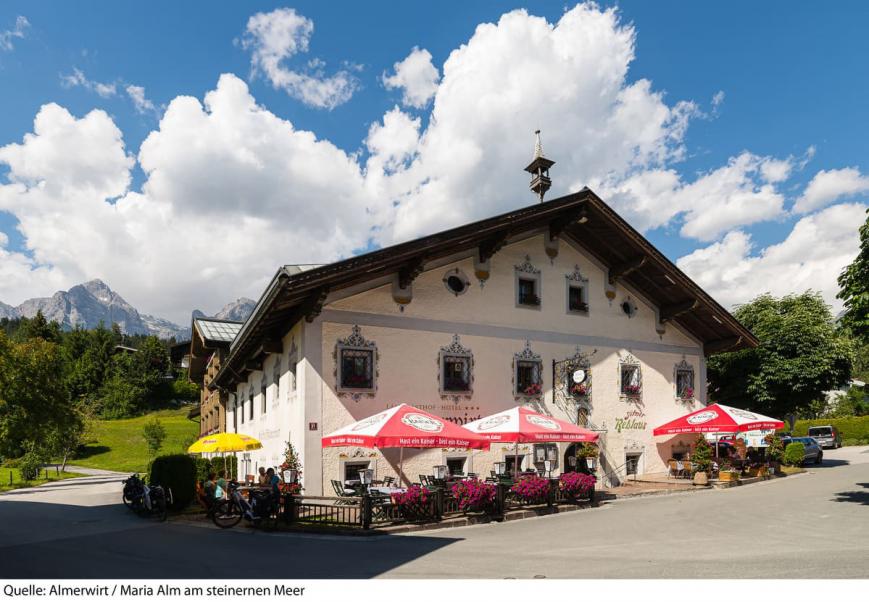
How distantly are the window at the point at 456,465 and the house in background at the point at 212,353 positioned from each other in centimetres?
1651

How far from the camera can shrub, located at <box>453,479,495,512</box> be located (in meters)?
16.5

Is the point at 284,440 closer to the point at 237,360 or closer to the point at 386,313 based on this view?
the point at 386,313

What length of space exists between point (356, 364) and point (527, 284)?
7451 mm

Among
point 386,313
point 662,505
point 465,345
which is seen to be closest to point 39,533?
point 386,313

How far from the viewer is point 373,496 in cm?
1538

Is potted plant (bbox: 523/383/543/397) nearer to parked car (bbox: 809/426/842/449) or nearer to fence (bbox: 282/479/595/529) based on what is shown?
fence (bbox: 282/479/595/529)

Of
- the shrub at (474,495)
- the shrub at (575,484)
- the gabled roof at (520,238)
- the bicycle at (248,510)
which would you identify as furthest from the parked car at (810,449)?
the bicycle at (248,510)

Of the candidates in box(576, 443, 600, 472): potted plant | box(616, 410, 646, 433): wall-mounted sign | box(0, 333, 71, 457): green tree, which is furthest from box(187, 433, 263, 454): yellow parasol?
box(0, 333, 71, 457): green tree

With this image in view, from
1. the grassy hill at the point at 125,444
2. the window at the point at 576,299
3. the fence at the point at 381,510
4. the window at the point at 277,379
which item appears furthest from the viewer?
the grassy hill at the point at 125,444

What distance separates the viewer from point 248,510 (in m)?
15.3

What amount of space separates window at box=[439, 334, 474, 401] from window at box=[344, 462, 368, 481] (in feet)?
11.1

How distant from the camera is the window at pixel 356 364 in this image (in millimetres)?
19500

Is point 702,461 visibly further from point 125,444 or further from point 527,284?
point 125,444

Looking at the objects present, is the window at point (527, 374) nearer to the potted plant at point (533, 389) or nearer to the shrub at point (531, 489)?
the potted plant at point (533, 389)
